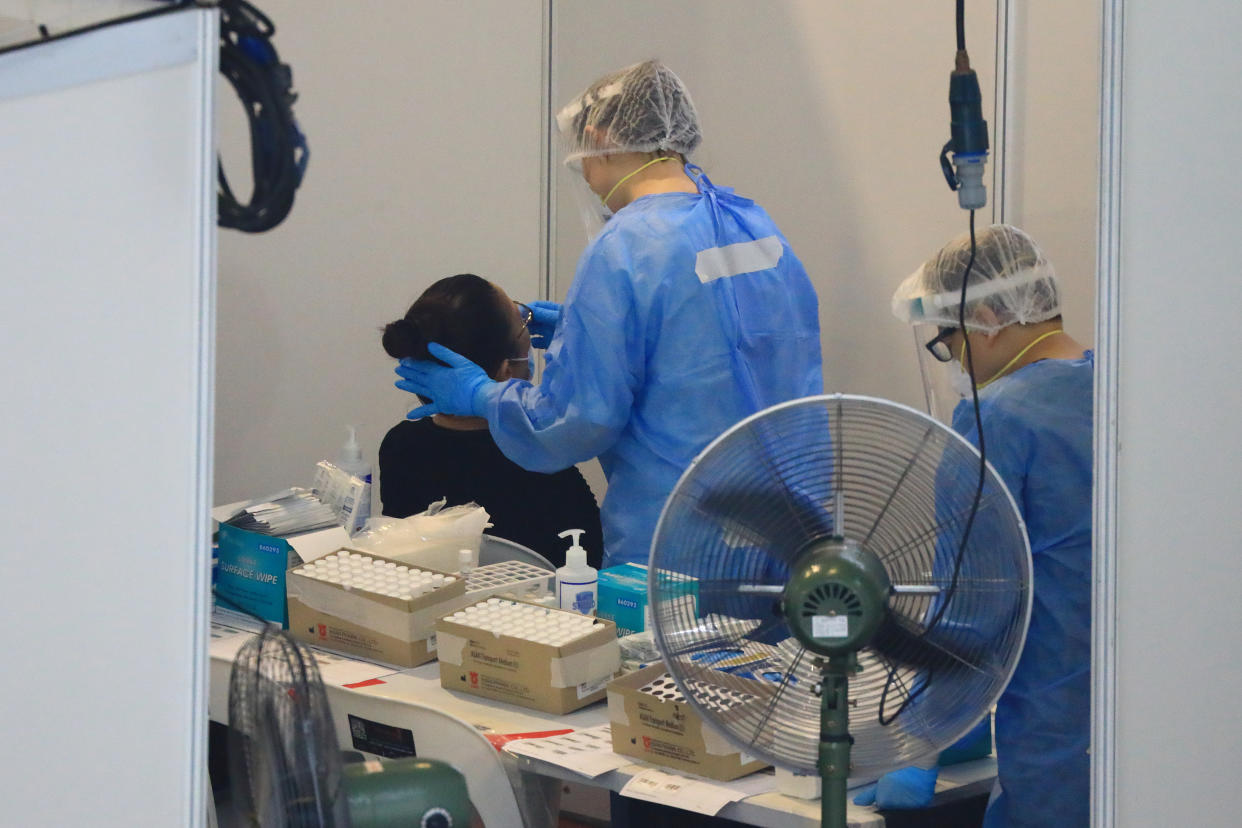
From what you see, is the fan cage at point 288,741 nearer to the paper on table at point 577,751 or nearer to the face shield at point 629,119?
the paper on table at point 577,751

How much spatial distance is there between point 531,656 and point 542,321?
131 cm

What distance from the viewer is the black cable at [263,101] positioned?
1.02m

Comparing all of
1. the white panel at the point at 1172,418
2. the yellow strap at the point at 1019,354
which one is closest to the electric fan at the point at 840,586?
the white panel at the point at 1172,418

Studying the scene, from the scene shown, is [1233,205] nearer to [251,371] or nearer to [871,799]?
[871,799]

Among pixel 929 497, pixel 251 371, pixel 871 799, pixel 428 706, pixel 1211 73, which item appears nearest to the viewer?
pixel 1211 73

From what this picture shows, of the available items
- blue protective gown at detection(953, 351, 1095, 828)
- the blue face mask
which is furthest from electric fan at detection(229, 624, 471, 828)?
the blue face mask

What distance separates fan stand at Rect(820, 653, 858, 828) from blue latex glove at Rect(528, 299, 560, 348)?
71.9 inches

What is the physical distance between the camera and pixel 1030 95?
314 cm

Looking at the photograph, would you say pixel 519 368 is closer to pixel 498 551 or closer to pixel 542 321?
pixel 542 321

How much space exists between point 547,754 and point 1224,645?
0.92 m

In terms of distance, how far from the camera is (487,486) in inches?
118

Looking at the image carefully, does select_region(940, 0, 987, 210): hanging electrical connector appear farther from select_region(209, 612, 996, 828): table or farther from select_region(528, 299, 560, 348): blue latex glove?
select_region(528, 299, 560, 348): blue latex glove

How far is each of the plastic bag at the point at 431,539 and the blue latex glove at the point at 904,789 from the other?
37.9 inches

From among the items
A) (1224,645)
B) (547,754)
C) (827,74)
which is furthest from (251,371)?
(1224,645)
